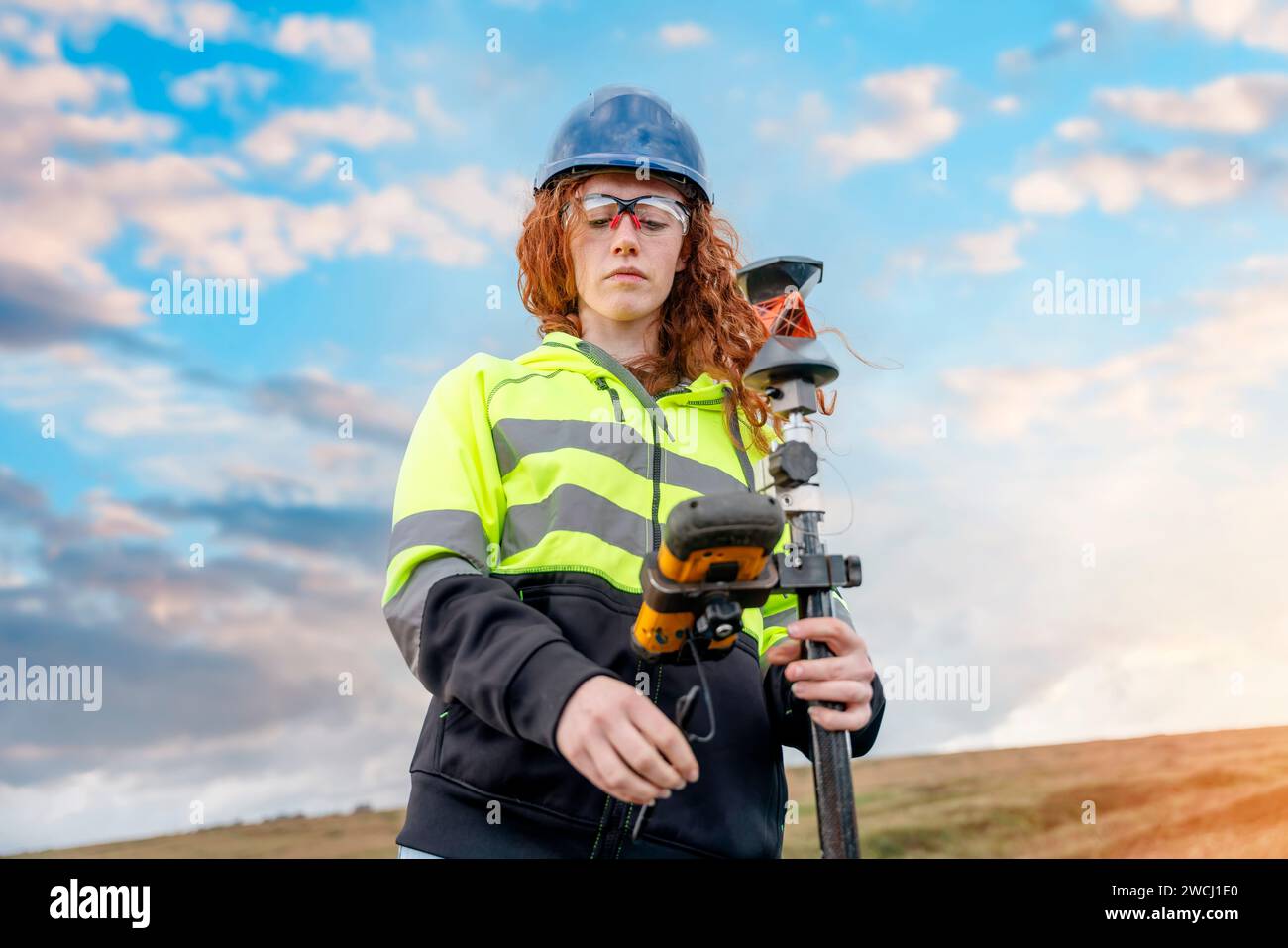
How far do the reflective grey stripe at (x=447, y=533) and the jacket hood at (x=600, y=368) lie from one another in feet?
2.00

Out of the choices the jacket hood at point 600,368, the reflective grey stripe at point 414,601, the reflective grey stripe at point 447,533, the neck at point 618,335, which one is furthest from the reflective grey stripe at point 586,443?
the neck at point 618,335

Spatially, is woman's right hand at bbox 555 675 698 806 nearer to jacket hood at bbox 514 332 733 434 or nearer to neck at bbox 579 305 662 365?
jacket hood at bbox 514 332 733 434

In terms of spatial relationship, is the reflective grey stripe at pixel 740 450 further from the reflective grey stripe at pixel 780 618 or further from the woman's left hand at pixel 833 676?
the woman's left hand at pixel 833 676

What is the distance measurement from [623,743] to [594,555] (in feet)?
2.26

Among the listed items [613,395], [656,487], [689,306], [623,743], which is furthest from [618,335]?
[623,743]

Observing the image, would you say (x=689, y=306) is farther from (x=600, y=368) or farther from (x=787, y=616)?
(x=787, y=616)

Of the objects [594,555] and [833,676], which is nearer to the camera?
[833,676]

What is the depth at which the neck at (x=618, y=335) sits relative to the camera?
3379 mm

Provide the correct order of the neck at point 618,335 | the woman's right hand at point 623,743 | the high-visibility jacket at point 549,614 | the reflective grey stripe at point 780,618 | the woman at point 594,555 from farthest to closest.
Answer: the neck at point 618,335
the reflective grey stripe at point 780,618
the high-visibility jacket at point 549,614
the woman at point 594,555
the woman's right hand at point 623,743

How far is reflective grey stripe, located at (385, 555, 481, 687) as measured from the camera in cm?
258

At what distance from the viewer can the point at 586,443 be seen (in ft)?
9.46

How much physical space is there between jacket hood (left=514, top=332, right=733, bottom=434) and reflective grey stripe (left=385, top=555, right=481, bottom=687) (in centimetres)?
73

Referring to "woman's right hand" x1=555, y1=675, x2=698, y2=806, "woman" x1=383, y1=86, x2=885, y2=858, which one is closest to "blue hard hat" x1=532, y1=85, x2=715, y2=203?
"woman" x1=383, y1=86, x2=885, y2=858

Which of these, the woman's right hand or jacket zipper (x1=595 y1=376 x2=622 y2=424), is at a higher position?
jacket zipper (x1=595 y1=376 x2=622 y2=424)
